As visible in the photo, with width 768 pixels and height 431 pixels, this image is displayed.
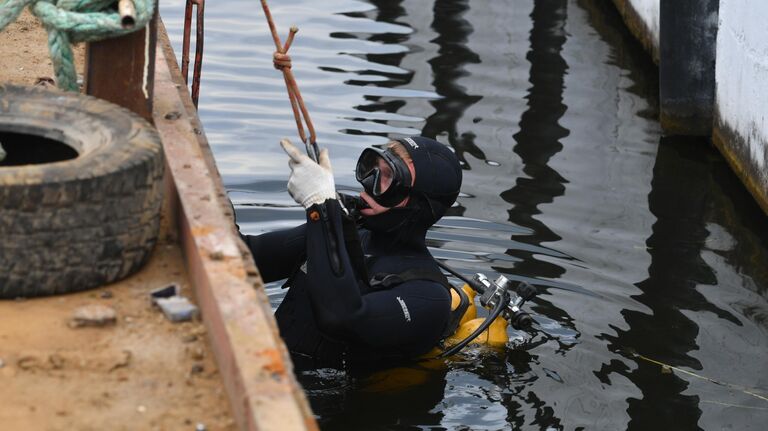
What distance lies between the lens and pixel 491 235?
8.06 metres

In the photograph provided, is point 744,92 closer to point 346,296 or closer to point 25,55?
point 346,296

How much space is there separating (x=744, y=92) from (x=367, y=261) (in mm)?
4191

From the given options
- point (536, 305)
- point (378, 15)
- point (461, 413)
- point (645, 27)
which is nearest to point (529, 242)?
point (536, 305)

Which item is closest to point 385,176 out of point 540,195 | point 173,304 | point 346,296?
point 346,296

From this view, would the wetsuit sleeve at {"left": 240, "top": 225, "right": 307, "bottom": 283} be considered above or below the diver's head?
below

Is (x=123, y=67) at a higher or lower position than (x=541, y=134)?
higher

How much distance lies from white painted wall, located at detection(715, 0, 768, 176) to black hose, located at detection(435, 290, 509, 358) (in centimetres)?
323

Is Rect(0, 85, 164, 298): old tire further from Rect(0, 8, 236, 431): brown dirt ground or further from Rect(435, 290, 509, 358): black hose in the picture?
Rect(435, 290, 509, 358): black hose

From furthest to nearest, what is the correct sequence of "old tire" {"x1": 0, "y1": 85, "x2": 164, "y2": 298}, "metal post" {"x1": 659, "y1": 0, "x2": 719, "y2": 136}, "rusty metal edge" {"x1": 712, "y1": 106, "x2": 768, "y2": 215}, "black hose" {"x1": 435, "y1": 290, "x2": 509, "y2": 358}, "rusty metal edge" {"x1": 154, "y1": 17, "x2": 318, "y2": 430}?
1. "metal post" {"x1": 659, "y1": 0, "x2": 719, "y2": 136}
2. "rusty metal edge" {"x1": 712, "y1": 106, "x2": 768, "y2": 215}
3. "black hose" {"x1": 435, "y1": 290, "x2": 509, "y2": 358}
4. "old tire" {"x1": 0, "y1": 85, "x2": 164, "y2": 298}
5. "rusty metal edge" {"x1": 154, "y1": 17, "x2": 318, "y2": 430}

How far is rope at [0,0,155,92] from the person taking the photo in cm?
435

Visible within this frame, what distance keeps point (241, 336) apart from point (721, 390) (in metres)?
3.58

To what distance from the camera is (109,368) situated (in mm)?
3439

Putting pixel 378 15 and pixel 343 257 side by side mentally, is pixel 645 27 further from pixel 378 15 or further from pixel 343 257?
pixel 343 257

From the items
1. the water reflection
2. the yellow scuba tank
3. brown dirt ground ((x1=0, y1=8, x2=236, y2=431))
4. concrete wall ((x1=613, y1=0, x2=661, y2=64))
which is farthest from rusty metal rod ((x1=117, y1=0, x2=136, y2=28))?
concrete wall ((x1=613, y1=0, x2=661, y2=64))
